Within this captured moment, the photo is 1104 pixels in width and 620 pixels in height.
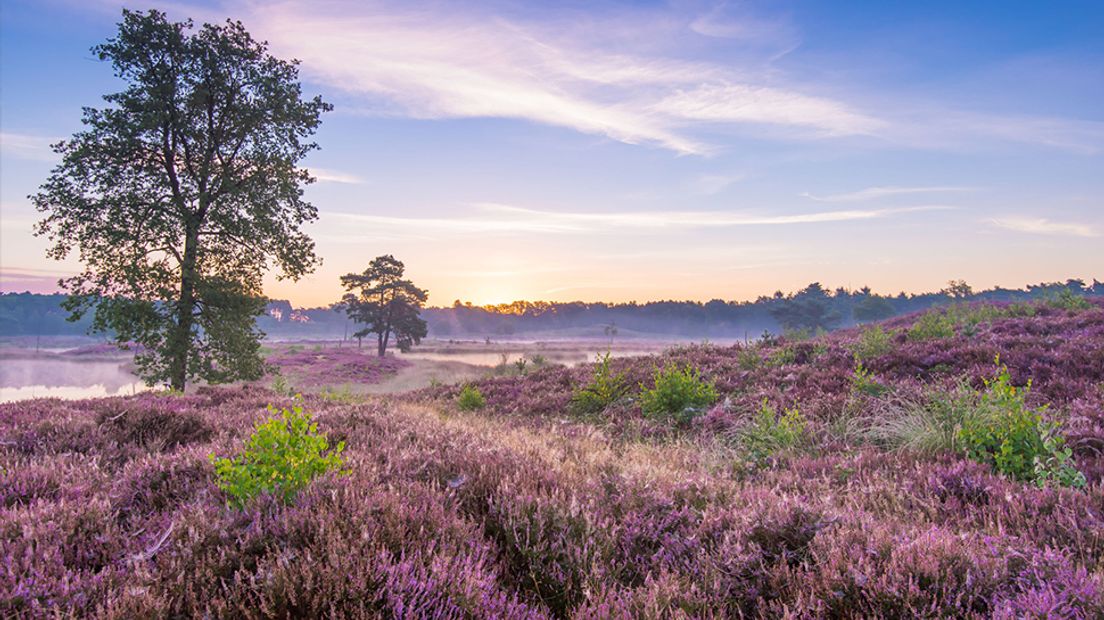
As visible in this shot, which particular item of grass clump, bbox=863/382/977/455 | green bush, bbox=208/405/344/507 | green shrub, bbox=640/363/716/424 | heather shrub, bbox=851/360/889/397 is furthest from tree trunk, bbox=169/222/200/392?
grass clump, bbox=863/382/977/455

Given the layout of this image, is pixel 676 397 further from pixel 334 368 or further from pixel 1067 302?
pixel 334 368

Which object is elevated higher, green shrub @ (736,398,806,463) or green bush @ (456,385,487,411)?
green shrub @ (736,398,806,463)

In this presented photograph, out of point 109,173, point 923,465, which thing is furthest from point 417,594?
point 109,173

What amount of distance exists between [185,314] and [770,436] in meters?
18.2

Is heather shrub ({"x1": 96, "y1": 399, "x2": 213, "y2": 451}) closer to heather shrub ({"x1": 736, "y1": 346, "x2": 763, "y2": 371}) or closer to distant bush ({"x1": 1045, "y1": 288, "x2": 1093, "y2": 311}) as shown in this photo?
heather shrub ({"x1": 736, "y1": 346, "x2": 763, "y2": 371})

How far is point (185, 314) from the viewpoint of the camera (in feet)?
57.1

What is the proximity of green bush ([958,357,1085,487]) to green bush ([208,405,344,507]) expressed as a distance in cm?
569

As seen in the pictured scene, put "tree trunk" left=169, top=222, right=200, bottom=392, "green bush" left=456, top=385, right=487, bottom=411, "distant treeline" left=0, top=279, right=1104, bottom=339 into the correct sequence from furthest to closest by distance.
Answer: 1. "distant treeline" left=0, top=279, right=1104, bottom=339
2. "tree trunk" left=169, top=222, right=200, bottom=392
3. "green bush" left=456, top=385, right=487, bottom=411

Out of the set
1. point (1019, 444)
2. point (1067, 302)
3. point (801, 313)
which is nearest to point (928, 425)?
point (1019, 444)

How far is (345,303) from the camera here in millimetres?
53656

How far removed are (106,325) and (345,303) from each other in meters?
38.2

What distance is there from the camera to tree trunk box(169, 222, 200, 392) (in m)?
16.9

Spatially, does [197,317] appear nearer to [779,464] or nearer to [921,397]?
[779,464]

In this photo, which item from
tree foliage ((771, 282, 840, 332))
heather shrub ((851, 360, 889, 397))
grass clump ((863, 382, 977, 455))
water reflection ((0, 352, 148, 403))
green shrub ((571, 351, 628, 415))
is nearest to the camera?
grass clump ((863, 382, 977, 455))
